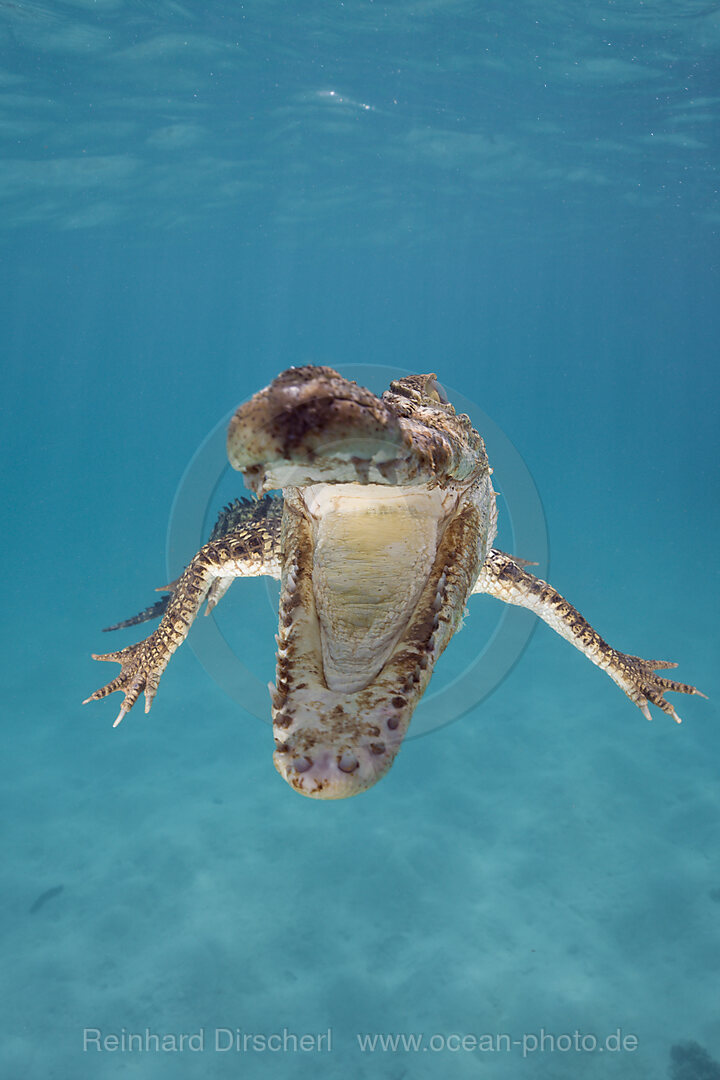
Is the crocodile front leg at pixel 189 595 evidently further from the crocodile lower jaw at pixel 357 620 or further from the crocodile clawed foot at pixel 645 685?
the crocodile clawed foot at pixel 645 685

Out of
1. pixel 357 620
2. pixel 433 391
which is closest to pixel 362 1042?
pixel 357 620

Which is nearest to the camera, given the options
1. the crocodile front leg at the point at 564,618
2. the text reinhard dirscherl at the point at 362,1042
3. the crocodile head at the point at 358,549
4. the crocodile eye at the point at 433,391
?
the crocodile head at the point at 358,549

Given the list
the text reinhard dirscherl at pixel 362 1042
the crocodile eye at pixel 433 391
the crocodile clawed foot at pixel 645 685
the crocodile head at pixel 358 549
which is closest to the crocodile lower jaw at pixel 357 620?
the crocodile head at pixel 358 549

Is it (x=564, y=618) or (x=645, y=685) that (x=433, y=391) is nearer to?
(x=564, y=618)

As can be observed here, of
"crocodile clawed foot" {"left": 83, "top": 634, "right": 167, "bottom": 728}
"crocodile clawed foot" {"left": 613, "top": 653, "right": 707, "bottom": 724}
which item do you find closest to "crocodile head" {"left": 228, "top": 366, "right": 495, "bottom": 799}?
"crocodile clawed foot" {"left": 613, "top": 653, "right": 707, "bottom": 724}

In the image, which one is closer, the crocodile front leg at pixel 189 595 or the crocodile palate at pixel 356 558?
the crocodile palate at pixel 356 558

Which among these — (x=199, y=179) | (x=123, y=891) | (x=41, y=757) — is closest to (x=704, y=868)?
(x=123, y=891)

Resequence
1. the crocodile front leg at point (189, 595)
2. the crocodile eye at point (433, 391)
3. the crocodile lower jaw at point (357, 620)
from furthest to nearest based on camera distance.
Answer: the crocodile front leg at point (189, 595)
the crocodile eye at point (433, 391)
the crocodile lower jaw at point (357, 620)

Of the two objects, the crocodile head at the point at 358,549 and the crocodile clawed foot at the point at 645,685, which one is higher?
the crocodile head at the point at 358,549
